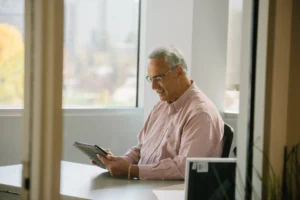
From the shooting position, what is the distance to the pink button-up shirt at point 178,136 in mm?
2580

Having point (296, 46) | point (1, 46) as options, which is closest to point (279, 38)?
point (296, 46)

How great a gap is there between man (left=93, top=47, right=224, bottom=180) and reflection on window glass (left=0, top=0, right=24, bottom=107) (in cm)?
82

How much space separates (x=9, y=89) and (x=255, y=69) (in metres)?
0.92

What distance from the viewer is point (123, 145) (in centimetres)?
400

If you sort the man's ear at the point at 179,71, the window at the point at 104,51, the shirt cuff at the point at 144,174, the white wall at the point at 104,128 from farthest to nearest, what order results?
the window at the point at 104,51
the white wall at the point at 104,128
the man's ear at the point at 179,71
the shirt cuff at the point at 144,174

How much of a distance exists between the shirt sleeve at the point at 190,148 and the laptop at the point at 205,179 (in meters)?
0.57

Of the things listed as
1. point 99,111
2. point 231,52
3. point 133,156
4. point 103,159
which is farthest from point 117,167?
point 231,52

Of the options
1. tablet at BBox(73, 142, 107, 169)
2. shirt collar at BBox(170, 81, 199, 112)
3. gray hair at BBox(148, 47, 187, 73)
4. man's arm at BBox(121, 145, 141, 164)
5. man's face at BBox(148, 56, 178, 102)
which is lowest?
man's arm at BBox(121, 145, 141, 164)

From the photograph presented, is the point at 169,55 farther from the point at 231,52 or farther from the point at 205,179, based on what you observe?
the point at 205,179

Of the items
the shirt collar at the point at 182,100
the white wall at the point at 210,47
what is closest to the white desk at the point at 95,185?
the shirt collar at the point at 182,100

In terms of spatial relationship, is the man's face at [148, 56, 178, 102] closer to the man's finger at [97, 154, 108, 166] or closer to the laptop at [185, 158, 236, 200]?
the man's finger at [97, 154, 108, 166]

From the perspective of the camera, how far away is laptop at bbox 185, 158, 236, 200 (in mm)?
1970

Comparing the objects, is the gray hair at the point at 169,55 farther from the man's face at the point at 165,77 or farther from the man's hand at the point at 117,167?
the man's hand at the point at 117,167

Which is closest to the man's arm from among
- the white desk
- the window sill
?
the white desk
